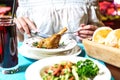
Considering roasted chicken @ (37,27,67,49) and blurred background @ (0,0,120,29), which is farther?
blurred background @ (0,0,120,29)

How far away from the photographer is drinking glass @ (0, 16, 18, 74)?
0.77m

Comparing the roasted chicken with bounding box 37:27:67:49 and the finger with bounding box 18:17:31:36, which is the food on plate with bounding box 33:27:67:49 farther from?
the finger with bounding box 18:17:31:36

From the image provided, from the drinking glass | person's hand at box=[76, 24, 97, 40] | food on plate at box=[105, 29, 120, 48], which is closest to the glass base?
the drinking glass

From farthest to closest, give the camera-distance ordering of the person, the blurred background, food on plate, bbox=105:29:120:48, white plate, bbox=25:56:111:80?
the blurred background < the person < food on plate, bbox=105:29:120:48 < white plate, bbox=25:56:111:80

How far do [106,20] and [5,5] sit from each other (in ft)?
3.34

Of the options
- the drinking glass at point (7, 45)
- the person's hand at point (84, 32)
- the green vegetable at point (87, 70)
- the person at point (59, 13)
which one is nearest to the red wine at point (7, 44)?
the drinking glass at point (7, 45)

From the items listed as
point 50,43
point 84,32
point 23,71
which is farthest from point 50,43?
point 84,32

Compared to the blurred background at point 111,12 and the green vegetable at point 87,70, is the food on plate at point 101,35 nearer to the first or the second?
the green vegetable at point 87,70

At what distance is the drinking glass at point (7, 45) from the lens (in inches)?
30.5

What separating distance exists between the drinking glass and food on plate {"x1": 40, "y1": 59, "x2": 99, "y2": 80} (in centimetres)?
11

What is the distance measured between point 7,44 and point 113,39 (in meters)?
0.35

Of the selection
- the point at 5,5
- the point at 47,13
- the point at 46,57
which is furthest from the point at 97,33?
the point at 5,5

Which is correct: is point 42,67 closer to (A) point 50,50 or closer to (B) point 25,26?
(A) point 50,50

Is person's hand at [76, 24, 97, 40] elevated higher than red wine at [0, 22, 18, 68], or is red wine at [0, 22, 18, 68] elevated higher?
red wine at [0, 22, 18, 68]
